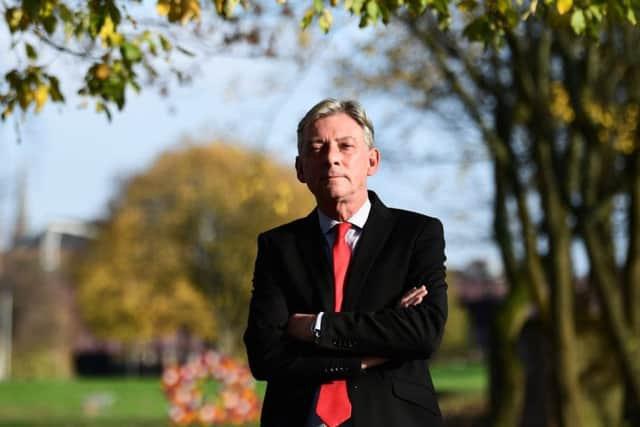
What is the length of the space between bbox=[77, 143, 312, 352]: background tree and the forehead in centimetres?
4438

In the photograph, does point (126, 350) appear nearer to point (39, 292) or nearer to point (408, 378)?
point (39, 292)

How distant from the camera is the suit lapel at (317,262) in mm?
3910

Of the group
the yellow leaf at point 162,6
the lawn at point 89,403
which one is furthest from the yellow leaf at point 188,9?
the lawn at point 89,403

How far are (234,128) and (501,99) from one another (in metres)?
3.74

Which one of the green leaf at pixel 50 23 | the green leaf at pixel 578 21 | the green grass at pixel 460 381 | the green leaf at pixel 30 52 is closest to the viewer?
the green leaf at pixel 578 21

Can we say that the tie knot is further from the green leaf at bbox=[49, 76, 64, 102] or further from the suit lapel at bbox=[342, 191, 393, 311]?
the green leaf at bbox=[49, 76, 64, 102]

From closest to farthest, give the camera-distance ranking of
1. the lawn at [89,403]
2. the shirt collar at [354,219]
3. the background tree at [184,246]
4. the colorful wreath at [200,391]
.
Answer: the shirt collar at [354,219] → the colorful wreath at [200,391] → the lawn at [89,403] → the background tree at [184,246]

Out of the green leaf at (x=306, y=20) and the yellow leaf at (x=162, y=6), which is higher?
the yellow leaf at (x=162, y=6)

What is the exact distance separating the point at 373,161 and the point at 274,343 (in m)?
0.68

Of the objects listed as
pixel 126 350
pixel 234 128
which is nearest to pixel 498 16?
pixel 234 128

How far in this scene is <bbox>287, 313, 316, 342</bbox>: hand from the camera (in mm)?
3916

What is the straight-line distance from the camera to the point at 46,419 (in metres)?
28.2

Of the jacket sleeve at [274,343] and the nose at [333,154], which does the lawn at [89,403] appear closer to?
the jacket sleeve at [274,343]

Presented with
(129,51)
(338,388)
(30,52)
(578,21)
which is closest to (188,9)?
(129,51)
